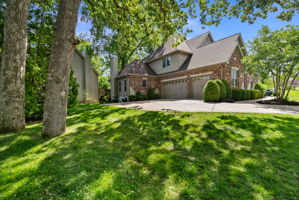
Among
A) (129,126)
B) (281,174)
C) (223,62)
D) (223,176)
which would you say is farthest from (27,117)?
(223,62)

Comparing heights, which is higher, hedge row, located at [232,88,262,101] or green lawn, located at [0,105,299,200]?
hedge row, located at [232,88,262,101]

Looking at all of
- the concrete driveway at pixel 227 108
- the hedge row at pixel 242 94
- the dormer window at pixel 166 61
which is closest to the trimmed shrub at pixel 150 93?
the dormer window at pixel 166 61

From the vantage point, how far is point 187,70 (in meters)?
15.5

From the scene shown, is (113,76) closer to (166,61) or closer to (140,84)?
(140,84)

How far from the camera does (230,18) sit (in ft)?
25.3

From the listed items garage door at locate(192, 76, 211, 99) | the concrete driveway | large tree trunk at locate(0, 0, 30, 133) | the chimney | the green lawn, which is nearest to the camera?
the green lawn

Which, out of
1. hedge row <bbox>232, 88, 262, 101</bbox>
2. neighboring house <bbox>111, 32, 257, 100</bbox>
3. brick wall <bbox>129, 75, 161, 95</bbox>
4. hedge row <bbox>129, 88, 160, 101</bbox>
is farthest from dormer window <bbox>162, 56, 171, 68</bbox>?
hedge row <bbox>232, 88, 262, 101</bbox>

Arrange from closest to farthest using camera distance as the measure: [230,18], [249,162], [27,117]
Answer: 1. [249,162]
2. [27,117]
3. [230,18]

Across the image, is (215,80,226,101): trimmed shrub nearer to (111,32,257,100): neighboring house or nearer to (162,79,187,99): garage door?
(111,32,257,100): neighboring house

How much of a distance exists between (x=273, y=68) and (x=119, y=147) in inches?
465

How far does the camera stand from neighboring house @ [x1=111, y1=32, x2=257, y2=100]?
14.1 meters

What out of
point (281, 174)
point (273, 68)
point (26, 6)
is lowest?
point (281, 174)

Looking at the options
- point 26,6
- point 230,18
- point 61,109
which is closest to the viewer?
point 61,109

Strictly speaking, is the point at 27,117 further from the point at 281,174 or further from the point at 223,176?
the point at 281,174
